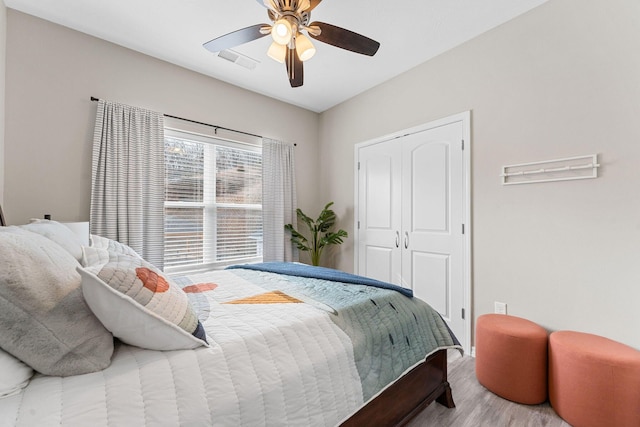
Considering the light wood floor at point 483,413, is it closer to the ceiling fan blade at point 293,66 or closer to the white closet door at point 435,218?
the white closet door at point 435,218

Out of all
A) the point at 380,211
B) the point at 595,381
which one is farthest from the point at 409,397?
the point at 380,211

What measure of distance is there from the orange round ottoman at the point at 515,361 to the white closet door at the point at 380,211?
3.99ft

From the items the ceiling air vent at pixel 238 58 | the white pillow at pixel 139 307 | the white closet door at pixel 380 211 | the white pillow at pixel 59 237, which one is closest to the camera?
the white pillow at pixel 139 307

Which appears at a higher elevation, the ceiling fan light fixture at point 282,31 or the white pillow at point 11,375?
the ceiling fan light fixture at point 282,31

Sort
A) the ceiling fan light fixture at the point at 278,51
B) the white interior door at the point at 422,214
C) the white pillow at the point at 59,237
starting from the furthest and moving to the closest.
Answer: the white interior door at the point at 422,214, the ceiling fan light fixture at the point at 278,51, the white pillow at the point at 59,237

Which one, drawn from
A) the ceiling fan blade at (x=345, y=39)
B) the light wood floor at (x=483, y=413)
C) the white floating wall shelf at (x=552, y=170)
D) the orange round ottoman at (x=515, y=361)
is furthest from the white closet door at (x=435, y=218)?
the ceiling fan blade at (x=345, y=39)

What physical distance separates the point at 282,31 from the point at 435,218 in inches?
81.5

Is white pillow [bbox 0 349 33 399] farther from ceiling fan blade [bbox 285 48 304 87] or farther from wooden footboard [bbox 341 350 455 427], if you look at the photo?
ceiling fan blade [bbox 285 48 304 87]

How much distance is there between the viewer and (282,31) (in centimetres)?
164

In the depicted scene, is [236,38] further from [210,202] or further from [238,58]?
[210,202]

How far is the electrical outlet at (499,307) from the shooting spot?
7.23 ft

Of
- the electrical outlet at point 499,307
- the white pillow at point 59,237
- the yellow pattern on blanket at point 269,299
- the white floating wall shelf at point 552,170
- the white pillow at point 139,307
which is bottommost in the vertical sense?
the electrical outlet at point 499,307

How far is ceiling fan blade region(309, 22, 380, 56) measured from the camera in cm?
172

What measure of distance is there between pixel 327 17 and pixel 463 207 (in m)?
1.98
